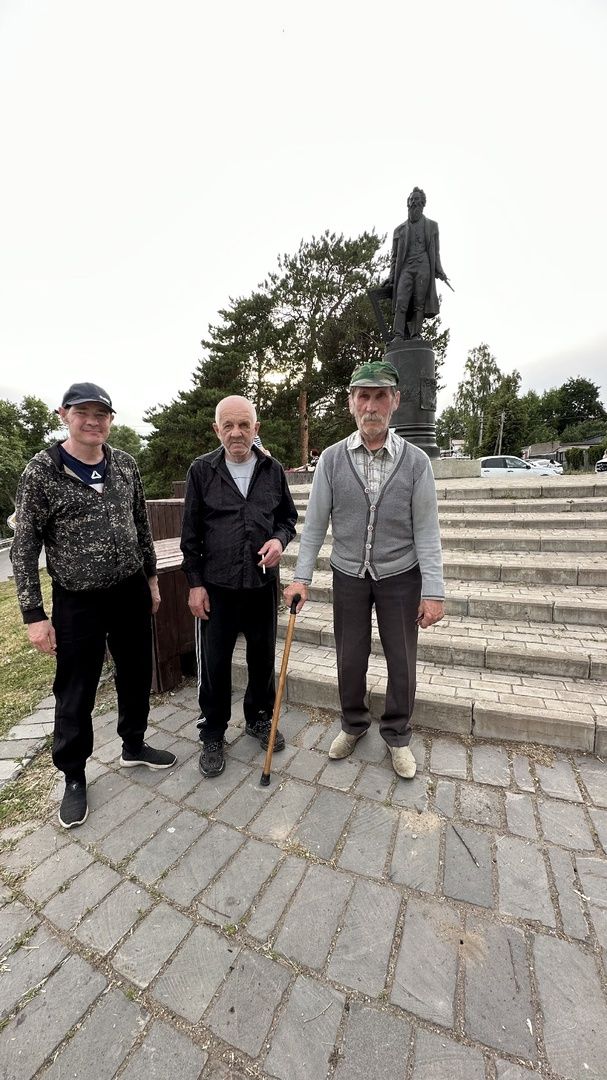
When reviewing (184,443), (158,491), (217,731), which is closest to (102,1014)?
(217,731)

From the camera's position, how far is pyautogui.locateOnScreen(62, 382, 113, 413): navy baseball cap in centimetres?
203

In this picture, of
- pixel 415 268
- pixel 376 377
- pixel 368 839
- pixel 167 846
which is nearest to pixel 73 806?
pixel 167 846

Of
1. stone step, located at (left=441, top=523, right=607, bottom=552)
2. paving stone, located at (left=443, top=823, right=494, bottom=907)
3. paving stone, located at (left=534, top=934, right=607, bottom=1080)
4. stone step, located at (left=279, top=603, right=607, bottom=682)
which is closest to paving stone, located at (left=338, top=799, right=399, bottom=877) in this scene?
paving stone, located at (left=443, top=823, right=494, bottom=907)

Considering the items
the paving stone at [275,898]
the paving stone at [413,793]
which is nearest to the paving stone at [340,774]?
the paving stone at [413,793]

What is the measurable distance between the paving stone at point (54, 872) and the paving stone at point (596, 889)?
2020 mm

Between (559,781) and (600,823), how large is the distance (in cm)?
27

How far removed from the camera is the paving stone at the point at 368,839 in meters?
1.85

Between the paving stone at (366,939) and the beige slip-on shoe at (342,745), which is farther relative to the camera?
the beige slip-on shoe at (342,745)

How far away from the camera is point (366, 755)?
2537 mm

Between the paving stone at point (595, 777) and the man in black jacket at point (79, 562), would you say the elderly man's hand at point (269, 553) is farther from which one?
the paving stone at point (595, 777)

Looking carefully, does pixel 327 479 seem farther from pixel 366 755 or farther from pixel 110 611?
pixel 366 755

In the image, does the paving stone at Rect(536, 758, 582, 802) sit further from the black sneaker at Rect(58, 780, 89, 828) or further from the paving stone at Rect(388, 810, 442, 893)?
the black sneaker at Rect(58, 780, 89, 828)

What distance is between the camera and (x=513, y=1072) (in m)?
1.21

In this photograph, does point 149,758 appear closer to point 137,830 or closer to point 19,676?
point 137,830
